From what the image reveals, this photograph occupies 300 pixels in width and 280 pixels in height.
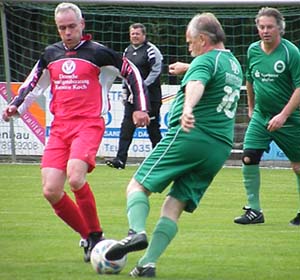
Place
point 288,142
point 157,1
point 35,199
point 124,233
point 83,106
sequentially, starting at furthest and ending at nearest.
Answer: point 157,1 → point 35,199 → point 288,142 → point 124,233 → point 83,106

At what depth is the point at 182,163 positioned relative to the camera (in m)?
7.27

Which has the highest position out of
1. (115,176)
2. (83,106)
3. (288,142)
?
(83,106)

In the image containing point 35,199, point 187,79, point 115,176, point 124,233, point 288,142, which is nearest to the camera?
point 187,79

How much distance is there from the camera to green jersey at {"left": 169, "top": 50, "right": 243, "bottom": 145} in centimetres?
722

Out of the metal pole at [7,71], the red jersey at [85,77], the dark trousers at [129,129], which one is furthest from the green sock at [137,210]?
the metal pole at [7,71]

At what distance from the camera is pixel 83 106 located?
830 cm

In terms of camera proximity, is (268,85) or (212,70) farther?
(268,85)

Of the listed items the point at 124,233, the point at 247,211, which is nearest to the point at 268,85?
the point at 247,211

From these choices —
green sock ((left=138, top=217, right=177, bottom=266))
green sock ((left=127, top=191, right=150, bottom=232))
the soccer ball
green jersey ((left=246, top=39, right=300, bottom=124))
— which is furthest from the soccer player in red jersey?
green jersey ((left=246, top=39, right=300, bottom=124))

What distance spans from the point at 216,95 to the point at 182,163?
1.66 feet

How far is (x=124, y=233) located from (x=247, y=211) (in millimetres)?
1520

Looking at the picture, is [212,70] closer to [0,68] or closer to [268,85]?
[268,85]

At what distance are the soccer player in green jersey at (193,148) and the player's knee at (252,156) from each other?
129 inches

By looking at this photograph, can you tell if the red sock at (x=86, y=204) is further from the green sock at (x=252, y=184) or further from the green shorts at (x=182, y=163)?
the green sock at (x=252, y=184)
